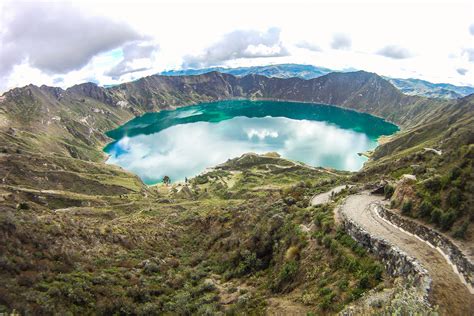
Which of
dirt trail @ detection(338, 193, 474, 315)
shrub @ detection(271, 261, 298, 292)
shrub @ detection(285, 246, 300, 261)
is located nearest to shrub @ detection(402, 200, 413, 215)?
dirt trail @ detection(338, 193, 474, 315)

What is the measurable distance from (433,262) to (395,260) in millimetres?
2232

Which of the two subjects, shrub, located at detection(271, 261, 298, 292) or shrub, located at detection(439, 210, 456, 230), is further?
shrub, located at detection(271, 261, 298, 292)

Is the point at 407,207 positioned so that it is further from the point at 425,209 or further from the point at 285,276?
the point at 285,276

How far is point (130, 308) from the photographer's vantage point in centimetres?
2258

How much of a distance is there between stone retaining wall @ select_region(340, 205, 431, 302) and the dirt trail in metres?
0.51

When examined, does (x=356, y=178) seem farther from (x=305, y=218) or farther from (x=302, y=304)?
(x=302, y=304)

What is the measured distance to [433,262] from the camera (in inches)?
789

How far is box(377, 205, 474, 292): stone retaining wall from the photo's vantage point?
60.4 feet

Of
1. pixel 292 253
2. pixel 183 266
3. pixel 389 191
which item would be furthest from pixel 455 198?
pixel 183 266

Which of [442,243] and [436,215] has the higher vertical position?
[436,215]

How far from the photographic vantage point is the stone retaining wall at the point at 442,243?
60.4ft

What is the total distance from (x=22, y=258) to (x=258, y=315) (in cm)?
1778

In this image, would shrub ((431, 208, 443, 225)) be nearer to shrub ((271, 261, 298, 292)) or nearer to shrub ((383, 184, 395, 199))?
shrub ((271, 261, 298, 292))

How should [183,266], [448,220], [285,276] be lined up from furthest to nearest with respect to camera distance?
1. [183,266]
2. [285,276]
3. [448,220]
